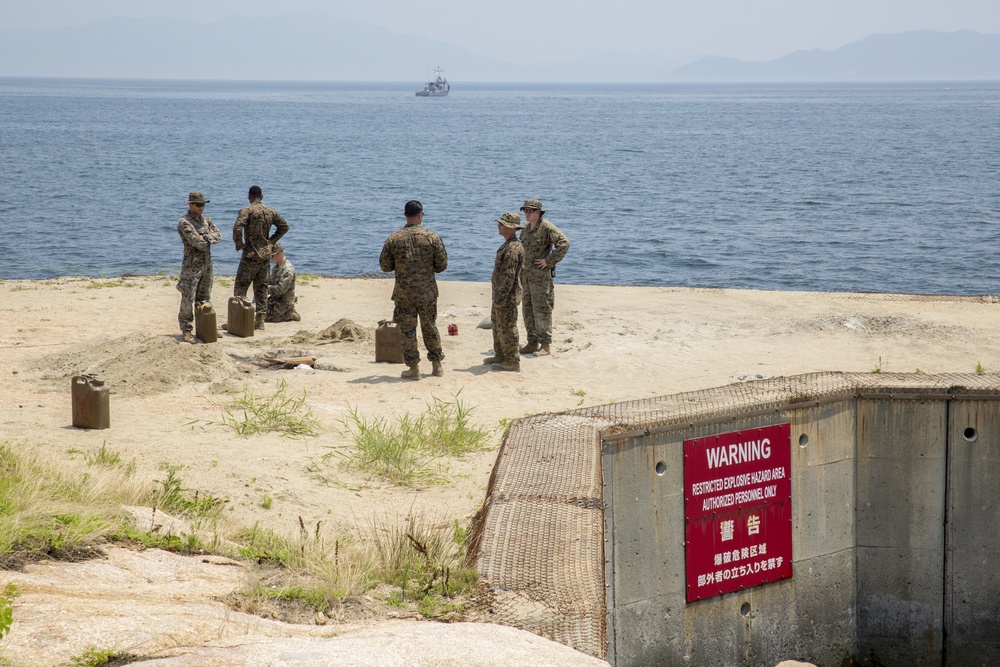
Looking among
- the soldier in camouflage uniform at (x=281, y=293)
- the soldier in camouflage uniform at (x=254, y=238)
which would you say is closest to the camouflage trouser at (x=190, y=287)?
the soldier in camouflage uniform at (x=254, y=238)

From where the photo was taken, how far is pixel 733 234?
35219 millimetres

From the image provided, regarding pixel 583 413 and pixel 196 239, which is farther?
pixel 196 239

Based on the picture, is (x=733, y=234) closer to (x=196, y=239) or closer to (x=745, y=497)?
(x=196, y=239)

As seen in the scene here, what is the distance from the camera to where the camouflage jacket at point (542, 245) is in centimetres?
1283

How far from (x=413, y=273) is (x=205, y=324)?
10.7 ft

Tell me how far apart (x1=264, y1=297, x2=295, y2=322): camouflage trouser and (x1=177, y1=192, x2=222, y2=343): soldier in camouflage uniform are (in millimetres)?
1652

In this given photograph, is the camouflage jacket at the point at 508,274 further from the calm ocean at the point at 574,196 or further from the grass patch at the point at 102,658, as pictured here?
the calm ocean at the point at 574,196

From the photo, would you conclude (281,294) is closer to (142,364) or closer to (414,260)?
(142,364)

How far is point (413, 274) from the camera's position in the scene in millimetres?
11484

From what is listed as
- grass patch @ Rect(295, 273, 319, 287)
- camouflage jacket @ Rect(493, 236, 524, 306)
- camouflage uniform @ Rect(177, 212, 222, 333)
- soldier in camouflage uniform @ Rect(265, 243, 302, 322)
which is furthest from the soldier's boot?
grass patch @ Rect(295, 273, 319, 287)

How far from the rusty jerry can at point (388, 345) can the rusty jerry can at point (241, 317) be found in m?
2.24

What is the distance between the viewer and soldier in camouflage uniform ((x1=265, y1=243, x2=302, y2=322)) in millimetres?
15008

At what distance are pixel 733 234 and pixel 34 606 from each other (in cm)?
3198

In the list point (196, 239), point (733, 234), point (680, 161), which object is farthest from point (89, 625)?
point (680, 161)
